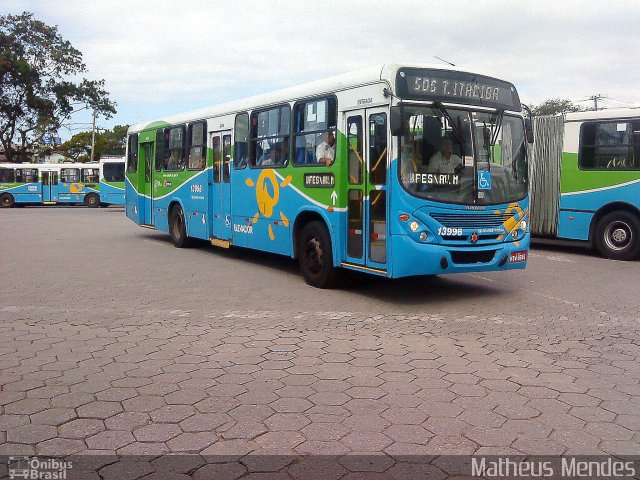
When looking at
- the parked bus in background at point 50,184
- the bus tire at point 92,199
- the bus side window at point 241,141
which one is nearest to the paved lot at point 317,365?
the bus side window at point 241,141

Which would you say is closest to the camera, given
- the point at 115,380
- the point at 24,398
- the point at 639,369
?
the point at 24,398

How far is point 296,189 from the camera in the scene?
9906mm

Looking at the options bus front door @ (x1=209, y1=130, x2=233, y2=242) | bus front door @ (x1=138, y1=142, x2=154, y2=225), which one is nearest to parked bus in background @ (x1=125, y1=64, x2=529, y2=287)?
bus front door @ (x1=209, y1=130, x2=233, y2=242)

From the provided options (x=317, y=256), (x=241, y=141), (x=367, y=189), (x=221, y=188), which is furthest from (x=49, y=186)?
(x=367, y=189)

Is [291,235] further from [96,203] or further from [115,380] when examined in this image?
[96,203]

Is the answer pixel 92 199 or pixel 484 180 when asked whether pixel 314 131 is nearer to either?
pixel 484 180

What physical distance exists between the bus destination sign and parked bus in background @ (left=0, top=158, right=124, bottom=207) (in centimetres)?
3068

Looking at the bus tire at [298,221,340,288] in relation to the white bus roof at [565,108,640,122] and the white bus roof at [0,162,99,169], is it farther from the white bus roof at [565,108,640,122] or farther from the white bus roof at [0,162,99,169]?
the white bus roof at [0,162,99,169]

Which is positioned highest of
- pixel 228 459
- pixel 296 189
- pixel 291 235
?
pixel 296 189

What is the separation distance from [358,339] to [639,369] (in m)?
2.55

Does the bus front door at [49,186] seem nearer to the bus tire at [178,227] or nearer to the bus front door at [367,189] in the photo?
the bus tire at [178,227]

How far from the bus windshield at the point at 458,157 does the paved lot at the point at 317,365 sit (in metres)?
1.47

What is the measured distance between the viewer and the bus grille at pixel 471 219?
7.96 metres

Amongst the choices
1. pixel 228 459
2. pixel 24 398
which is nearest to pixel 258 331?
pixel 24 398
